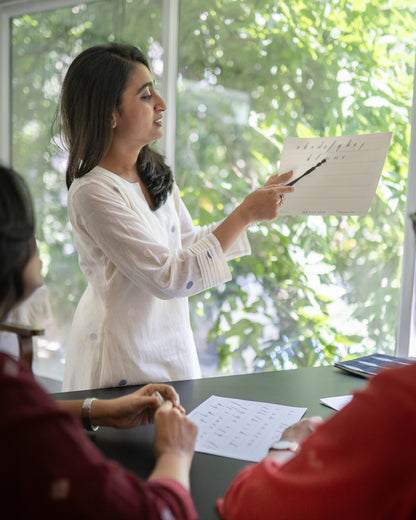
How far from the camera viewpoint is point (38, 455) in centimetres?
61

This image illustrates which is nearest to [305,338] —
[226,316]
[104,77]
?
[226,316]

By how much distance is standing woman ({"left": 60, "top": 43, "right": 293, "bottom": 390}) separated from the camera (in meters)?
1.50

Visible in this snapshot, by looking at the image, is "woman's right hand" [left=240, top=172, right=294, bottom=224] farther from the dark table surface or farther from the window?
the window

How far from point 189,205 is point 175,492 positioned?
205cm

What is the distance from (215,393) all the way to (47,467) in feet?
2.79

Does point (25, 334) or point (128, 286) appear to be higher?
point (128, 286)

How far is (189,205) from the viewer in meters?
2.76

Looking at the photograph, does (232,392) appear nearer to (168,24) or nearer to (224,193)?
(224,193)

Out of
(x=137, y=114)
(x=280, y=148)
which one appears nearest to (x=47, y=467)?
(x=137, y=114)

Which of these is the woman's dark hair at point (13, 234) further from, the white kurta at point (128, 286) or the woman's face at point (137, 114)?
the woman's face at point (137, 114)

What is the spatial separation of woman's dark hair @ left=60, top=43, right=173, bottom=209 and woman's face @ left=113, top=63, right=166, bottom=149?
0.02 metres

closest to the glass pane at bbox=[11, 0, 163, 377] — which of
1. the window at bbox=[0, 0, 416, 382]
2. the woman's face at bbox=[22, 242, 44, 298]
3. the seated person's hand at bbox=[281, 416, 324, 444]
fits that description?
the window at bbox=[0, 0, 416, 382]

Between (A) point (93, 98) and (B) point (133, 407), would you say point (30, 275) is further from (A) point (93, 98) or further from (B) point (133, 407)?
(A) point (93, 98)

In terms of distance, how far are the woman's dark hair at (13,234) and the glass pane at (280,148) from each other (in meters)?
1.66
